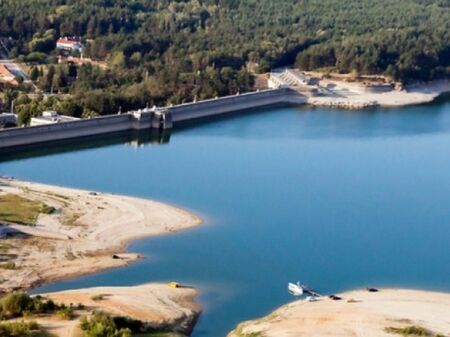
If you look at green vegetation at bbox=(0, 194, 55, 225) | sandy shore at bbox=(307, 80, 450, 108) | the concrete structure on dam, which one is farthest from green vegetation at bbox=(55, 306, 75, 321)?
sandy shore at bbox=(307, 80, 450, 108)

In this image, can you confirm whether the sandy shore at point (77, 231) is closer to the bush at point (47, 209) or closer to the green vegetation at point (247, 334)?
the bush at point (47, 209)

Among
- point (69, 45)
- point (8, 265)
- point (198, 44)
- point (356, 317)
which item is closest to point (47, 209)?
point (8, 265)

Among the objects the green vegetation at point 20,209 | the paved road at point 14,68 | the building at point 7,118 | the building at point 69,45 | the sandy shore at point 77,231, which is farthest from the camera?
the building at point 69,45

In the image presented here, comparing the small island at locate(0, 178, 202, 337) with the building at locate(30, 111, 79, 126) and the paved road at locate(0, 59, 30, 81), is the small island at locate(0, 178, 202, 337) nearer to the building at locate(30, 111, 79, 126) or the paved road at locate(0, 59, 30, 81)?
the building at locate(30, 111, 79, 126)

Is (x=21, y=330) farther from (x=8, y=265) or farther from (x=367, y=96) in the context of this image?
(x=367, y=96)

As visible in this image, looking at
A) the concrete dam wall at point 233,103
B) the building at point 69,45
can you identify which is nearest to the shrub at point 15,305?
the concrete dam wall at point 233,103

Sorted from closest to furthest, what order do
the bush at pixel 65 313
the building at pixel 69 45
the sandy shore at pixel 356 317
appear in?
Answer: 1. the bush at pixel 65 313
2. the sandy shore at pixel 356 317
3. the building at pixel 69 45
